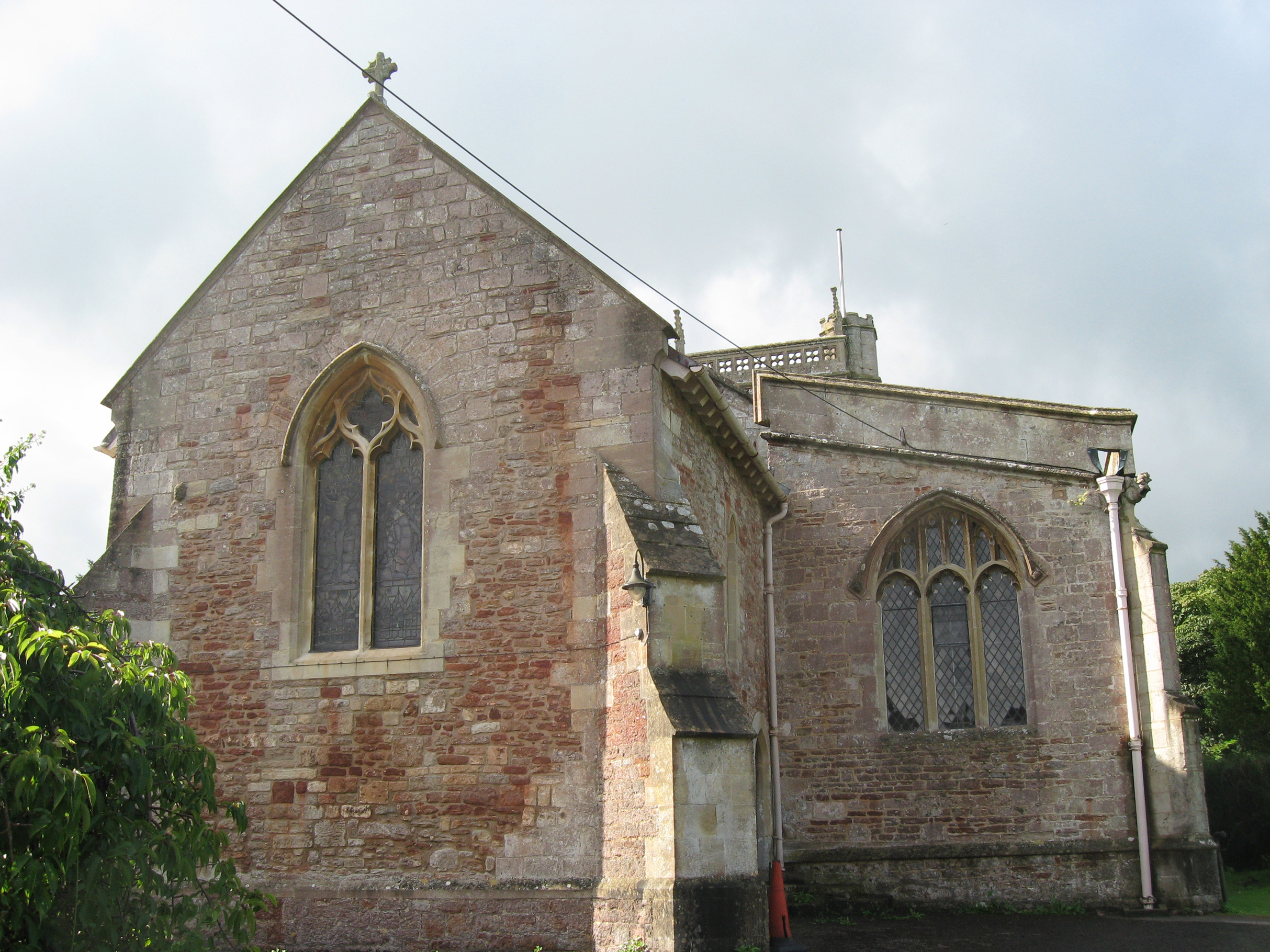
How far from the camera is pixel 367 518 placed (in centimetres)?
1177

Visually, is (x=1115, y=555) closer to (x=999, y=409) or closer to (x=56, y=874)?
(x=999, y=409)

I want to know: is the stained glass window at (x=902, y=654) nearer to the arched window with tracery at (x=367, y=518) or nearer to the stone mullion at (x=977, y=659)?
the stone mullion at (x=977, y=659)

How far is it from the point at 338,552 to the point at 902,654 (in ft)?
25.0

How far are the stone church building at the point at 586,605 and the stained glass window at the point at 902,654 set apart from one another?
0.04 metres

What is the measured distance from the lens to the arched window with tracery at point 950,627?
14891 millimetres

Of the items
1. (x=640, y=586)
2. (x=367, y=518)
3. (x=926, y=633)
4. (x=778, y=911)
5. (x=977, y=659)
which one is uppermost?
(x=367, y=518)

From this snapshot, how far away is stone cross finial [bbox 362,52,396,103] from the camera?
501 inches

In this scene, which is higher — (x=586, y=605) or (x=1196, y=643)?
(x=1196, y=643)

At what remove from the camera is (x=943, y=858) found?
46.9 feet

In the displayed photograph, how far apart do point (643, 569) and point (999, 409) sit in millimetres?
7821

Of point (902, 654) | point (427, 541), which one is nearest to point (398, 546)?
point (427, 541)

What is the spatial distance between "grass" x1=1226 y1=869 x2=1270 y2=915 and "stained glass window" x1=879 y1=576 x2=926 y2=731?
4224mm

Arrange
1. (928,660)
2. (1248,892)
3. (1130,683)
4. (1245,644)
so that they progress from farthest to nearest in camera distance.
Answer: (1245,644) → (1248,892) → (928,660) → (1130,683)

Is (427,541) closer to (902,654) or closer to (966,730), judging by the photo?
(902,654)
